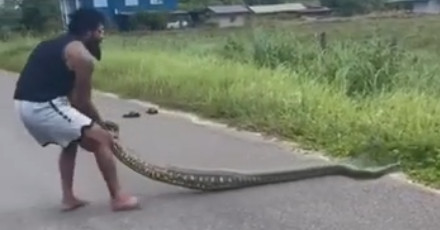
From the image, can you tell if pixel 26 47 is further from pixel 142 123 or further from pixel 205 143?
pixel 205 143

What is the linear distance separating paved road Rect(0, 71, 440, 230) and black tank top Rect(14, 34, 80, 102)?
939 mm

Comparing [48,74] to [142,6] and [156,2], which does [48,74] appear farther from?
[156,2]

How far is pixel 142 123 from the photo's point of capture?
12266mm

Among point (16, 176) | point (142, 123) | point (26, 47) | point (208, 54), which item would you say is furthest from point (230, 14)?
point (16, 176)

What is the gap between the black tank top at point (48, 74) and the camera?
247 inches

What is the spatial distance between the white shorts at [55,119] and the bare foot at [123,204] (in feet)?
1.81

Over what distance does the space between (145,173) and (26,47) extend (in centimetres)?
2893

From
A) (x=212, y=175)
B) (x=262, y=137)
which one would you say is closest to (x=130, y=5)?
(x=262, y=137)

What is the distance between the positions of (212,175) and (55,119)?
1.41 meters

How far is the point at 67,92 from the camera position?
638 centimetres

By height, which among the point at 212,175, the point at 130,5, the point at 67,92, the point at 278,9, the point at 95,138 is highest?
the point at 67,92

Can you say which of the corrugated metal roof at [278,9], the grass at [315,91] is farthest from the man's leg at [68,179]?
the corrugated metal roof at [278,9]

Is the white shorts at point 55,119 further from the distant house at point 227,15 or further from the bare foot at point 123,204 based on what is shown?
the distant house at point 227,15

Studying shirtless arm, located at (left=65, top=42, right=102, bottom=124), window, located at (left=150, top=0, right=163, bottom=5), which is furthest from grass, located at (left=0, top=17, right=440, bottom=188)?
window, located at (left=150, top=0, right=163, bottom=5)
